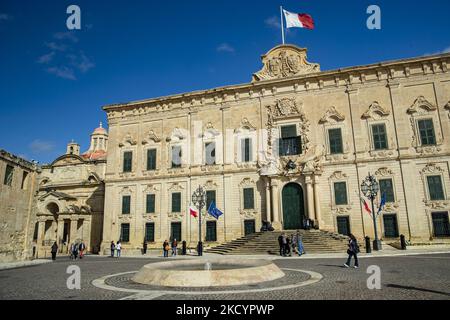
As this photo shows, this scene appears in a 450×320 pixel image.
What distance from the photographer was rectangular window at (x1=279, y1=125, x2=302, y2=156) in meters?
27.0

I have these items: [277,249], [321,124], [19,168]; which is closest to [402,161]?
[321,124]

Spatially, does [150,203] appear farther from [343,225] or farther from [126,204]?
[343,225]

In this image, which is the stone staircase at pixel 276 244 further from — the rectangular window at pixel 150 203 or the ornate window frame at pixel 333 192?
the rectangular window at pixel 150 203

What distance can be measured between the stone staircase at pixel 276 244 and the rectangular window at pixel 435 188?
23.0 feet

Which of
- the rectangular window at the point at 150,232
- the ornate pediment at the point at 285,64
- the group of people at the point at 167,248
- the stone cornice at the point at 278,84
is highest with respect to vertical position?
the ornate pediment at the point at 285,64

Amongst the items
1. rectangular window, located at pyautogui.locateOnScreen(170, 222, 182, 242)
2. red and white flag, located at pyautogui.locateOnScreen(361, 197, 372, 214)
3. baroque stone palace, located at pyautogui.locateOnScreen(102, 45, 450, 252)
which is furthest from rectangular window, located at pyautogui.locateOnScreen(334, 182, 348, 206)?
rectangular window, located at pyautogui.locateOnScreen(170, 222, 182, 242)

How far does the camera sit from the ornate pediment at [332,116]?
2647 cm

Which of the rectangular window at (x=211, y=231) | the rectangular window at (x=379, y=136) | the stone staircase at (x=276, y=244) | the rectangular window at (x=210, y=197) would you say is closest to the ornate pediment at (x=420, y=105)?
the rectangular window at (x=379, y=136)

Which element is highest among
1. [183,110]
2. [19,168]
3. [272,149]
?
[183,110]

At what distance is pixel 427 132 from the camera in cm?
2456

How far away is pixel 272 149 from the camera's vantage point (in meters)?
27.5

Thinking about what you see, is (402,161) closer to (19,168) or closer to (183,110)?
(183,110)

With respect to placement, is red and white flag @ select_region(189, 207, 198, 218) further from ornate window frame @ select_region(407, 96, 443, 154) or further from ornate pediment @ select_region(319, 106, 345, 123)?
ornate window frame @ select_region(407, 96, 443, 154)
